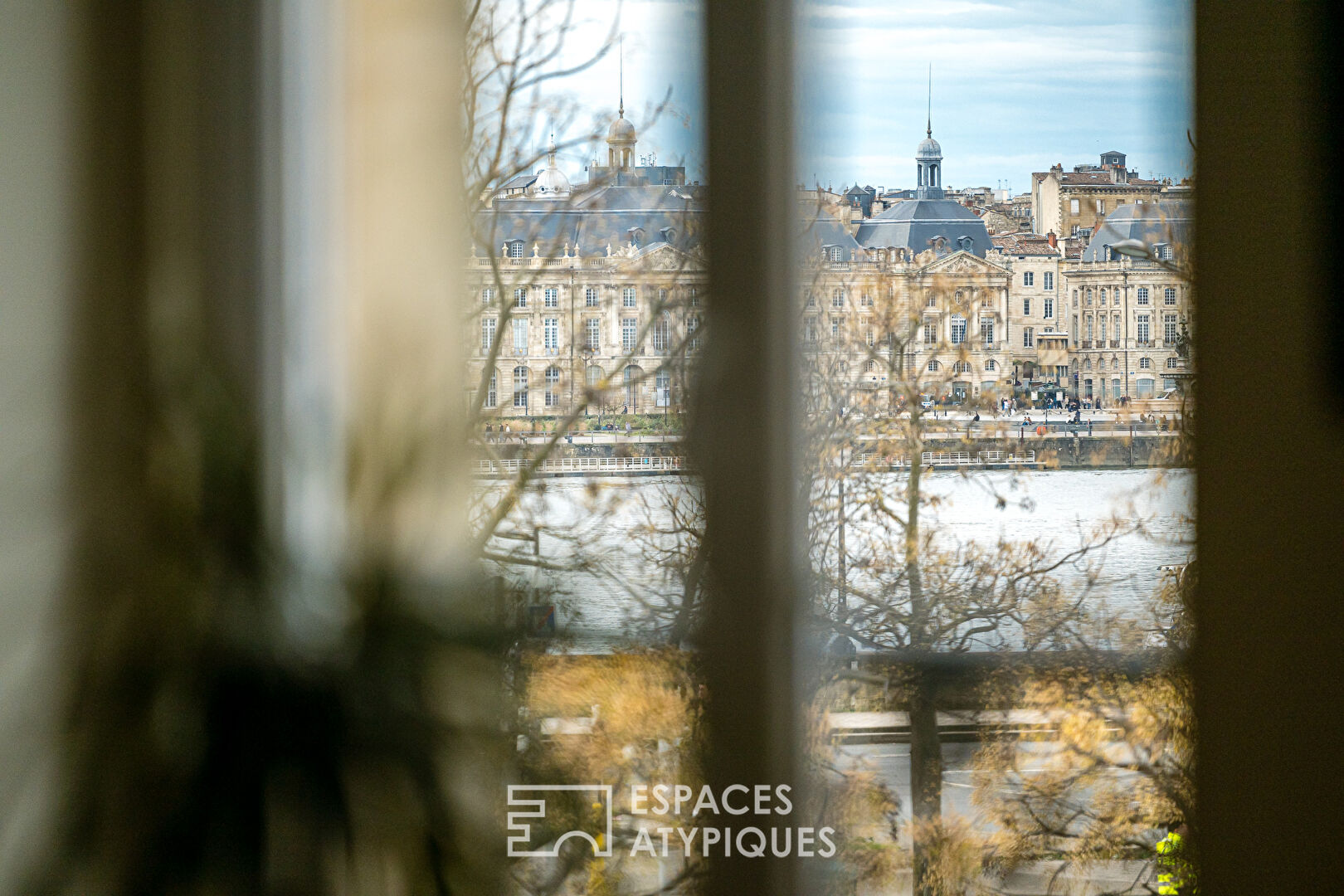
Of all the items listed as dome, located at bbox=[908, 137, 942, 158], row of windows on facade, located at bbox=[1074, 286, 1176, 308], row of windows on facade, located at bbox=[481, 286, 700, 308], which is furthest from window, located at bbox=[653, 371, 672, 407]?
row of windows on facade, located at bbox=[1074, 286, 1176, 308]

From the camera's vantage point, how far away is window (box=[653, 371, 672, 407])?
4.49 feet

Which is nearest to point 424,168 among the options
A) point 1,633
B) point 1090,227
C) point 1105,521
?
point 1,633

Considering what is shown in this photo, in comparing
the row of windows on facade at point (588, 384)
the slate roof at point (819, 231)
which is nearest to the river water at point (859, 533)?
the row of windows on facade at point (588, 384)

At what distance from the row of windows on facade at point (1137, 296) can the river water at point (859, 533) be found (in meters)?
0.24

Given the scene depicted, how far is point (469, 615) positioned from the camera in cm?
130

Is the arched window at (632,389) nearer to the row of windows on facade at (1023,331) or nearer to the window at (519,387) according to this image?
the window at (519,387)

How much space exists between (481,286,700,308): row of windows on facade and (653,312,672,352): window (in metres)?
0.03

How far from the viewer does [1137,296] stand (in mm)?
1320

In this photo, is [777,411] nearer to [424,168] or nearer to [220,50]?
[424,168]

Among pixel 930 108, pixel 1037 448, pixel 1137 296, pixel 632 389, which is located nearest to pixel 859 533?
pixel 1037 448

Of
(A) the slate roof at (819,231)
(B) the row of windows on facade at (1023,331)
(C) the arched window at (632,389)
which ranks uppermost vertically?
(A) the slate roof at (819,231)

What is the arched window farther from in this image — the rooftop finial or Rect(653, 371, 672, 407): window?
the rooftop finial

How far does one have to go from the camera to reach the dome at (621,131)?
1.38 meters

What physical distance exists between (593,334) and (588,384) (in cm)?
8
